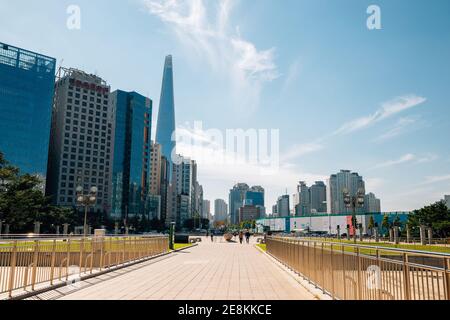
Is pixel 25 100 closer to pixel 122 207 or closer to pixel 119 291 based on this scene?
pixel 122 207

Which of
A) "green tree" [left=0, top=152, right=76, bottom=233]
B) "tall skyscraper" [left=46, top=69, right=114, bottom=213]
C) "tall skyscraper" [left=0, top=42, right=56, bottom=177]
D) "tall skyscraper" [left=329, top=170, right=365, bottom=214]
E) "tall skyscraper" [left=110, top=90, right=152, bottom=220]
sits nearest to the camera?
"green tree" [left=0, top=152, right=76, bottom=233]

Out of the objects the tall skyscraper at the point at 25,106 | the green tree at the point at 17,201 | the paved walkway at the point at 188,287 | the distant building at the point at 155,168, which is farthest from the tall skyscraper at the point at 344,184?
the paved walkway at the point at 188,287

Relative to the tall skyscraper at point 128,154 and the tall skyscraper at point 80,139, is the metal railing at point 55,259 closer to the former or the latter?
the tall skyscraper at point 80,139

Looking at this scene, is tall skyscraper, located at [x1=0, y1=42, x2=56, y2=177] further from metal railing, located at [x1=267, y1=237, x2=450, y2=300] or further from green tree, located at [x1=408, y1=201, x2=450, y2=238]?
metal railing, located at [x1=267, y1=237, x2=450, y2=300]

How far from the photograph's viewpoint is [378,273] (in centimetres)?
648

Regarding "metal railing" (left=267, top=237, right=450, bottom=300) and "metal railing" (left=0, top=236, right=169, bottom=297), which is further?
"metal railing" (left=0, top=236, right=169, bottom=297)

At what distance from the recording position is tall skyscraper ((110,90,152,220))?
13500cm

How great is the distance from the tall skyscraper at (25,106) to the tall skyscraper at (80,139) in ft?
57.9

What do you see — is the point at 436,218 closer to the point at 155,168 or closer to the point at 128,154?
the point at 128,154

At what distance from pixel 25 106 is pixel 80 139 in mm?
29095

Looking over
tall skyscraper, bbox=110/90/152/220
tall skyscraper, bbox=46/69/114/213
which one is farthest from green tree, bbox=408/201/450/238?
tall skyscraper, bbox=46/69/114/213

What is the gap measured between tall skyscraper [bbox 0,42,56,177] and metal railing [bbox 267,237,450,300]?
→ 359 ft
